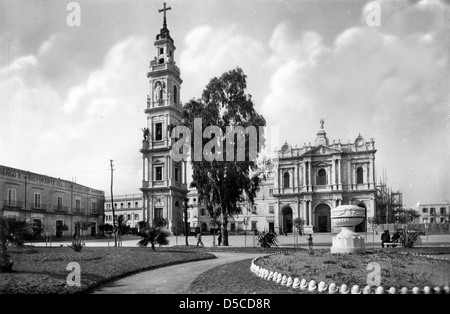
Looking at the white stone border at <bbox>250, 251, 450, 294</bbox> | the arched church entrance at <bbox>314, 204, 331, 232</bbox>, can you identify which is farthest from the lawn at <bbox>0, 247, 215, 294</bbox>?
the arched church entrance at <bbox>314, 204, 331, 232</bbox>

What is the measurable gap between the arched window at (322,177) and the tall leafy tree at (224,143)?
38223 millimetres

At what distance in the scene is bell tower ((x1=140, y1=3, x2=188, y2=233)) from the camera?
168 feet

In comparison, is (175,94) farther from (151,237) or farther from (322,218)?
(151,237)

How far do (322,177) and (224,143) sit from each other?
40.8 m

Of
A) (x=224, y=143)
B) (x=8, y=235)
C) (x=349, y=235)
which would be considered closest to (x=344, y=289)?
(x=349, y=235)

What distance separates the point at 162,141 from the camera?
52625mm

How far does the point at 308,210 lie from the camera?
62.9m

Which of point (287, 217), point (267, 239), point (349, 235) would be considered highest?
point (349, 235)

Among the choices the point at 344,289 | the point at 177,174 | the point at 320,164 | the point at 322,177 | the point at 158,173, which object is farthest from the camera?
the point at 322,177

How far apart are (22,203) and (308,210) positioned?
39.4 m

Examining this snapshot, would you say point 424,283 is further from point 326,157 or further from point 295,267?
point 326,157

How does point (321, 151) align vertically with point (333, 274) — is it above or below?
above

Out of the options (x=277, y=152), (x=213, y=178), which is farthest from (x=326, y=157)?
(x=213, y=178)
